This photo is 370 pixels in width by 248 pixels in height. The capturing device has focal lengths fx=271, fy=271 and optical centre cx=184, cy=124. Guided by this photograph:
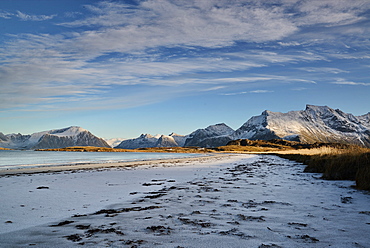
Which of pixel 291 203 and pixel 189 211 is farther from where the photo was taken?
pixel 291 203

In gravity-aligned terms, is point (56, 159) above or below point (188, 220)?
below

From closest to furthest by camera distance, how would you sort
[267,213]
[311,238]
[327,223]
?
[311,238] → [327,223] → [267,213]

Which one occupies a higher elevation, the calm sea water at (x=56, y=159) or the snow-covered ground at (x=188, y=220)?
the snow-covered ground at (x=188, y=220)

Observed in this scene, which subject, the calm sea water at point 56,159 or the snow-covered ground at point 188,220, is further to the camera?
the calm sea water at point 56,159

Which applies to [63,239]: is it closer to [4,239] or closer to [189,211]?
[4,239]

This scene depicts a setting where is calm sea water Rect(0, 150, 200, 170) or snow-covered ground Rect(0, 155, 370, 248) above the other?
snow-covered ground Rect(0, 155, 370, 248)

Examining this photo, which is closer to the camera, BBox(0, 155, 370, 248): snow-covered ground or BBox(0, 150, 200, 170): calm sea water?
BBox(0, 155, 370, 248): snow-covered ground

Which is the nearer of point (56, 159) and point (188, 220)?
point (188, 220)

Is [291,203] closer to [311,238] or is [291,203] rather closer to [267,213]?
[267,213]

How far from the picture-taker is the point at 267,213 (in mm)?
5574

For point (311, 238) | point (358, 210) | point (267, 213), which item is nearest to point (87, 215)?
point (267, 213)

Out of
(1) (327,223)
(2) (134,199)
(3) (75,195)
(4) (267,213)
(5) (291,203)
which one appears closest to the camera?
(1) (327,223)

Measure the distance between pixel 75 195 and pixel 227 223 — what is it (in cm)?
522

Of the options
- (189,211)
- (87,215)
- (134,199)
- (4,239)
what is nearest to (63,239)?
(4,239)
